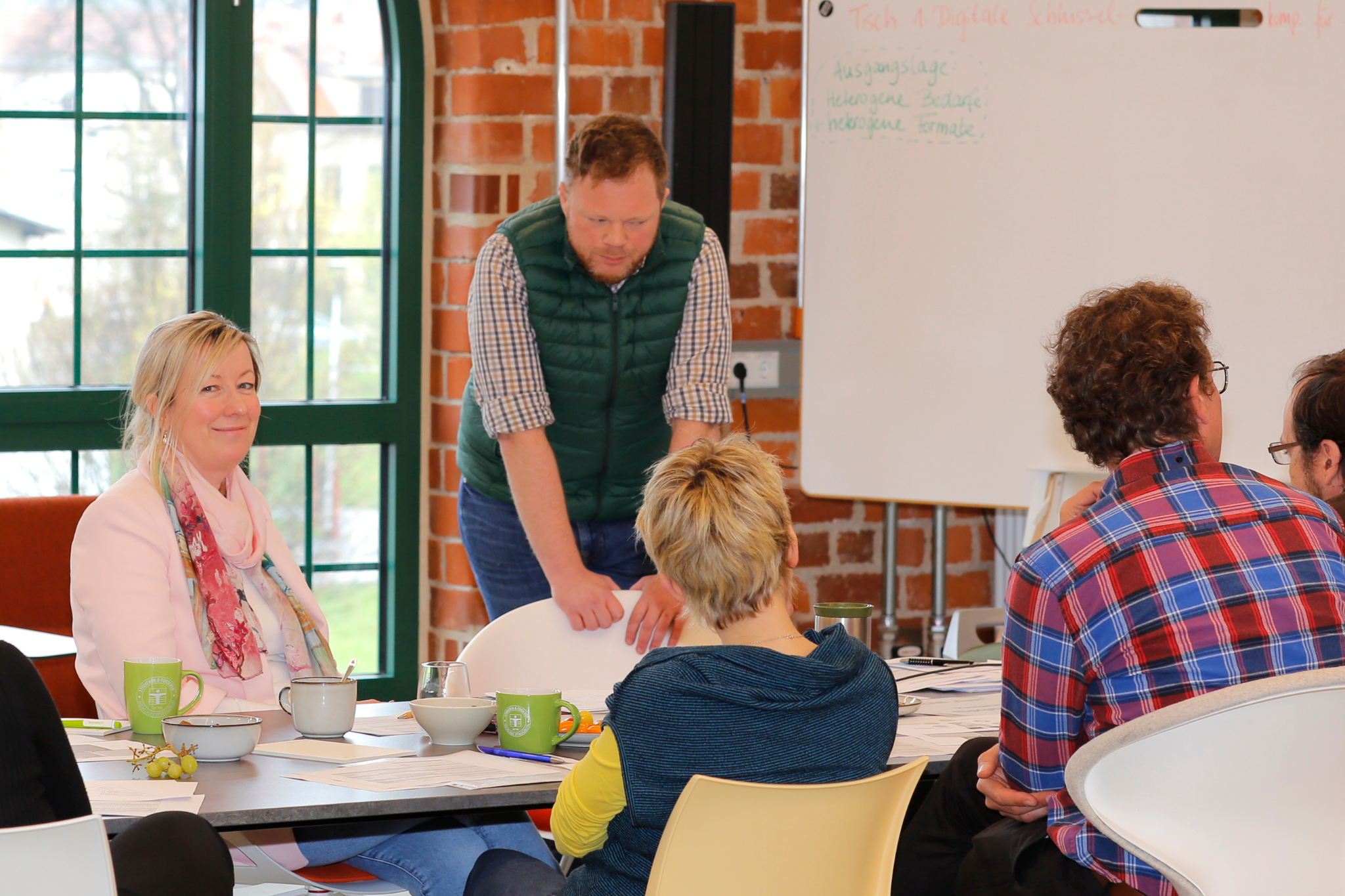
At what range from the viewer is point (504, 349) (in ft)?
8.95

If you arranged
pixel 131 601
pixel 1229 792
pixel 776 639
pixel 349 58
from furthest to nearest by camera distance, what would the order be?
pixel 349 58, pixel 131 601, pixel 776 639, pixel 1229 792

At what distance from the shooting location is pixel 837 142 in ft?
11.2

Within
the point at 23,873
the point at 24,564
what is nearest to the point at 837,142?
the point at 24,564

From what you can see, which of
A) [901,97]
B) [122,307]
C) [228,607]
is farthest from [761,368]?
[228,607]

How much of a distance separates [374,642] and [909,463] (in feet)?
4.68

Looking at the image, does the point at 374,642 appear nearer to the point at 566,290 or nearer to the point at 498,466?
the point at 498,466

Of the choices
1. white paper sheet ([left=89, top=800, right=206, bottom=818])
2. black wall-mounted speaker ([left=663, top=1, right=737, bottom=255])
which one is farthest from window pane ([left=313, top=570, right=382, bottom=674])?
white paper sheet ([left=89, top=800, right=206, bottom=818])

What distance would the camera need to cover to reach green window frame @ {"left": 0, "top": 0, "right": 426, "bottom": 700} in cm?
342

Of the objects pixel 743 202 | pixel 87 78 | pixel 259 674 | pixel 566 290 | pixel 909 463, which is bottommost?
pixel 259 674

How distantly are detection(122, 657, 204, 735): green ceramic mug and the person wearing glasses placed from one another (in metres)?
1.70

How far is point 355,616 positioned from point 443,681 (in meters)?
1.89

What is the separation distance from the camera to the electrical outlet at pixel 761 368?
364 centimetres

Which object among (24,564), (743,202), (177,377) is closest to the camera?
(177,377)

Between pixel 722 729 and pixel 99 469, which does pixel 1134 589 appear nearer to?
pixel 722 729
